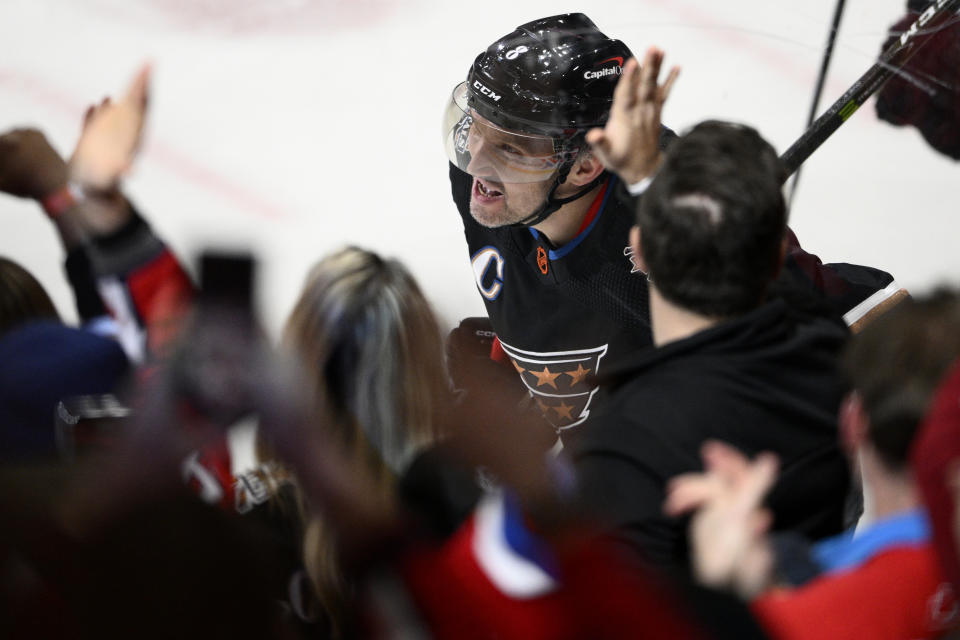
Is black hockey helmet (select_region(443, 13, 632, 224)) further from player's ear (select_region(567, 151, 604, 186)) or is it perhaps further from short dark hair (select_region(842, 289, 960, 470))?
short dark hair (select_region(842, 289, 960, 470))

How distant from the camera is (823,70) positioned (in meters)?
2.62

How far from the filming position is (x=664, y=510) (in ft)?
3.22

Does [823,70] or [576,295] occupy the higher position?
[823,70]

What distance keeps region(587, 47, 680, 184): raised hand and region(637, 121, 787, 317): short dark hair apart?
0.53ft

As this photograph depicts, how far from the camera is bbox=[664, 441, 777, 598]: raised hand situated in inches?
32.1

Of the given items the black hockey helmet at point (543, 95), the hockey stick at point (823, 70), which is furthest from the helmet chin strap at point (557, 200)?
the hockey stick at point (823, 70)

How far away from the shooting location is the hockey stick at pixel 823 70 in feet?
8.03

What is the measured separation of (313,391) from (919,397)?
55 cm

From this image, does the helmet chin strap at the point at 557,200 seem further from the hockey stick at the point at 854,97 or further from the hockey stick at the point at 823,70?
the hockey stick at the point at 823,70

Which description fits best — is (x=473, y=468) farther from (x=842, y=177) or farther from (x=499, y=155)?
(x=842, y=177)

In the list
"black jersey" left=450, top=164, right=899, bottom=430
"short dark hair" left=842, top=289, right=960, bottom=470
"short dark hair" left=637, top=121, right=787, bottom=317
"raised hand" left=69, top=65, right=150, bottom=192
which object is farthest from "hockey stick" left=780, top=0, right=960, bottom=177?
"raised hand" left=69, top=65, right=150, bottom=192

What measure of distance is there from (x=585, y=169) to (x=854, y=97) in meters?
0.58

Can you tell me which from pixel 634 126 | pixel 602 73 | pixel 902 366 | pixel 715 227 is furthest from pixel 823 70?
pixel 902 366

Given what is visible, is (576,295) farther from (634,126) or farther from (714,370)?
(714,370)
